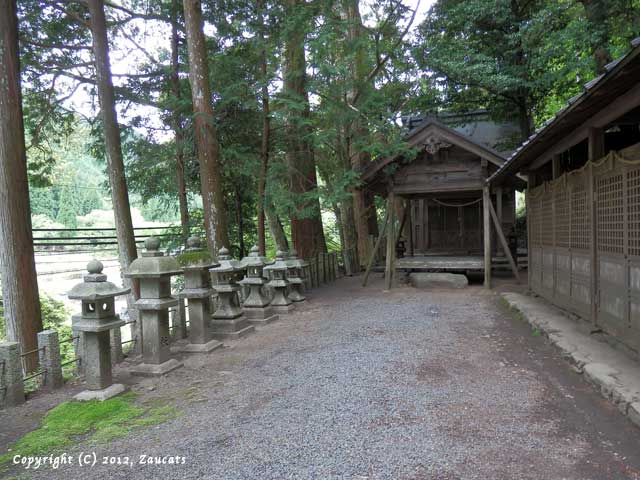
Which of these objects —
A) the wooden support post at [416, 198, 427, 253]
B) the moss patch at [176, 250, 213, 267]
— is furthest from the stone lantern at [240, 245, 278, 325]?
the wooden support post at [416, 198, 427, 253]

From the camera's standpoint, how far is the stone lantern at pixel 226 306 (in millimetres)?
7270

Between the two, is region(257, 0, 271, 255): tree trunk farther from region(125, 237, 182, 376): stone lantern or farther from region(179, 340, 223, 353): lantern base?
region(125, 237, 182, 376): stone lantern

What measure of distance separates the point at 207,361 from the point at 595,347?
5.16 meters

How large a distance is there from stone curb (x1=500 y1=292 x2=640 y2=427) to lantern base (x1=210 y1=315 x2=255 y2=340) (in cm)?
488

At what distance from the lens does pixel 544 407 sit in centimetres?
395

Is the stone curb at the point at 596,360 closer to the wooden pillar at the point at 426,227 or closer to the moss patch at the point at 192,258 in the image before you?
the moss patch at the point at 192,258

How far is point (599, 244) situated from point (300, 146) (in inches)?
349

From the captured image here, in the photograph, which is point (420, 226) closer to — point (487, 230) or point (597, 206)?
point (487, 230)

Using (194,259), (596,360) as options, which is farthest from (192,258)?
(596,360)

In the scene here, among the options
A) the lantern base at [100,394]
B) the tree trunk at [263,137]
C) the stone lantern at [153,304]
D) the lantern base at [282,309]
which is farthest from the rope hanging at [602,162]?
the tree trunk at [263,137]

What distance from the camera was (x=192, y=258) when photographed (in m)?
6.25

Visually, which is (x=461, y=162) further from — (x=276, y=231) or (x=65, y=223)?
(x=65, y=223)

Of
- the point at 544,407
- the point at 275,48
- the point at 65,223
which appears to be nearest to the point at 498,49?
the point at 275,48

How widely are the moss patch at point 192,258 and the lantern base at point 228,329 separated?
1471mm
